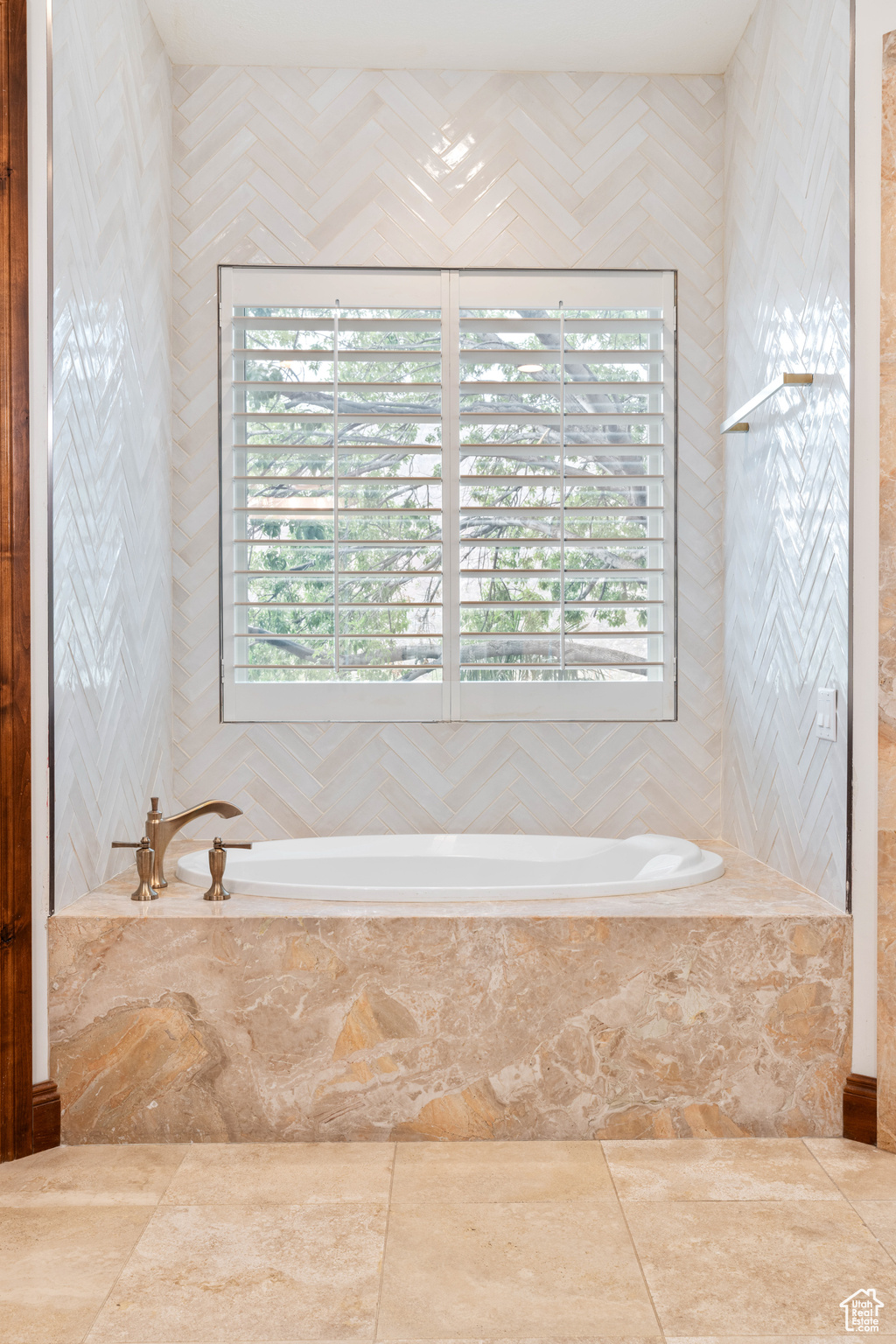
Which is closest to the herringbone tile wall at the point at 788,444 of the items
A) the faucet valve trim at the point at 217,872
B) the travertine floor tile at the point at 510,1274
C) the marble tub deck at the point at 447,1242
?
the marble tub deck at the point at 447,1242

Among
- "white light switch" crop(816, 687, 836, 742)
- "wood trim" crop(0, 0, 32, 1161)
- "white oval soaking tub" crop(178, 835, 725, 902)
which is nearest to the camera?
"wood trim" crop(0, 0, 32, 1161)

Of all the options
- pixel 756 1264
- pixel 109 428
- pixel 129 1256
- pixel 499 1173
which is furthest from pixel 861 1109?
pixel 109 428

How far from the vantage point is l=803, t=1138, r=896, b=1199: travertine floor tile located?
1847 millimetres

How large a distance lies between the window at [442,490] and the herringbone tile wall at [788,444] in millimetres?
285

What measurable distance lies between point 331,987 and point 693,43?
2792 mm

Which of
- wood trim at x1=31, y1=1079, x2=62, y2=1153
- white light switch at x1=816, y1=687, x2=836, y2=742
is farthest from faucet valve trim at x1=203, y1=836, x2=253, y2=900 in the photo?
white light switch at x1=816, y1=687, x2=836, y2=742

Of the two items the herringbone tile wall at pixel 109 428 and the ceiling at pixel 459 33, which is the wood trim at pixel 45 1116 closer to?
the herringbone tile wall at pixel 109 428

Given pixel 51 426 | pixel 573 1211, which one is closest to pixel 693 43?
pixel 51 426

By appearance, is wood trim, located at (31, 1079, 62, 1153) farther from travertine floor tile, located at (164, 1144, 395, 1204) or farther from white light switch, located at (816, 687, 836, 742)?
white light switch, located at (816, 687, 836, 742)

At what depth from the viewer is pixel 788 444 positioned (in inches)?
97.5

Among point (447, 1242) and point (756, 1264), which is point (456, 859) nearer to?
point (447, 1242)

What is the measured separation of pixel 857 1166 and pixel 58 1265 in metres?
1.49

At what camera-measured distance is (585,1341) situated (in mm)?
1421

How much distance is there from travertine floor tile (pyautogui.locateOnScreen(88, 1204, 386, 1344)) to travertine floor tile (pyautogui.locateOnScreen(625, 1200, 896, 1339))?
0.47 metres
